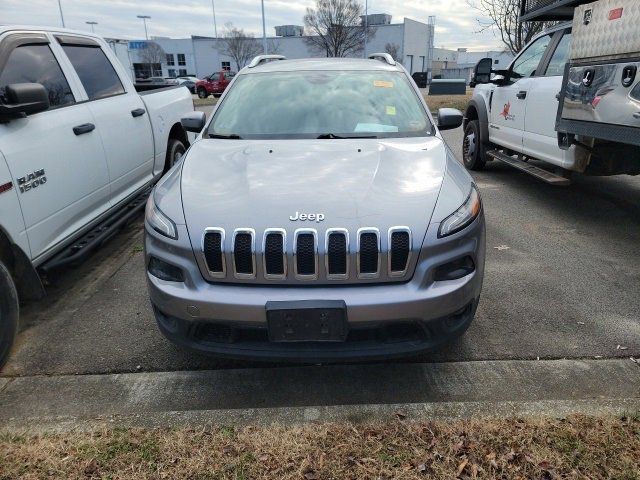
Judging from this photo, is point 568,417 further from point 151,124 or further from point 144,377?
point 151,124

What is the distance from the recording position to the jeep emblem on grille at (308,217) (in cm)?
241

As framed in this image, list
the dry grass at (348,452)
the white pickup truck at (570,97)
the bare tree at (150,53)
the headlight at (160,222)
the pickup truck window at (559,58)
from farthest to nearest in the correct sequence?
the bare tree at (150,53) < the pickup truck window at (559,58) < the white pickup truck at (570,97) < the headlight at (160,222) < the dry grass at (348,452)

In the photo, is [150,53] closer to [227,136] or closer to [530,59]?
[530,59]

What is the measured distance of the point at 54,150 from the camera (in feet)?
11.3

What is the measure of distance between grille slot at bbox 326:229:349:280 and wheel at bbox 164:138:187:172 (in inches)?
159

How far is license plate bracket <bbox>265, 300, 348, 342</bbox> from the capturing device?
7.48 feet

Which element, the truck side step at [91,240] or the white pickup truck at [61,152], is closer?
the white pickup truck at [61,152]

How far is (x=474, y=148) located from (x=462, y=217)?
583 centimetres

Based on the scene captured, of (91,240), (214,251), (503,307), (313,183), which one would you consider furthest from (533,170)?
(91,240)

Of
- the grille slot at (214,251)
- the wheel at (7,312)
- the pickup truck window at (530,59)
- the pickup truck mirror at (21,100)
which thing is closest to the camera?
the grille slot at (214,251)

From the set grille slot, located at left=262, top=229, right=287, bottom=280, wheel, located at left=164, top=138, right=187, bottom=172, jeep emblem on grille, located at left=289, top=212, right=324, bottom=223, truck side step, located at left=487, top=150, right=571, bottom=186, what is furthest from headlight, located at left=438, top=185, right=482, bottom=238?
wheel, located at left=164, top=138, right=187, bottom=172

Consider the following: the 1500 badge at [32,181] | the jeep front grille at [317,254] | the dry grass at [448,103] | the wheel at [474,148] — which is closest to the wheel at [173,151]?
the 1500 badge at [32,181]

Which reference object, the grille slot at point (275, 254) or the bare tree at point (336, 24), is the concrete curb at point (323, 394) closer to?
the grille slot at point (275, 254)

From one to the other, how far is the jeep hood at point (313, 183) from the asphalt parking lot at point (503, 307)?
104cm
